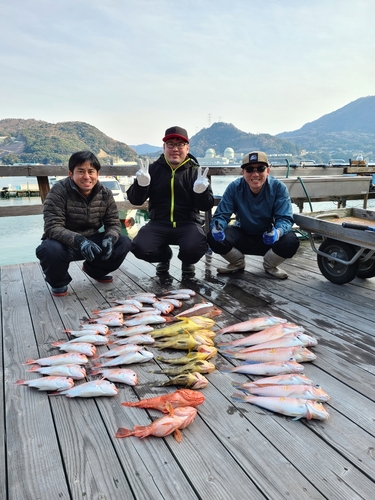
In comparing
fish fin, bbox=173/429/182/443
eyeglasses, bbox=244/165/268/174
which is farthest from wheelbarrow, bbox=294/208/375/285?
fish fin, bbox=173/429/182/443

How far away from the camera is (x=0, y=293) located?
11.8ft

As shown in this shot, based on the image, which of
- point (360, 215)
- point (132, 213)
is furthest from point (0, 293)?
point (132, 213)

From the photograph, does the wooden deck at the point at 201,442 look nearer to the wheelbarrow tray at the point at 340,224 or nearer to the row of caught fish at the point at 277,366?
the row of caught fish at the point at 277,366

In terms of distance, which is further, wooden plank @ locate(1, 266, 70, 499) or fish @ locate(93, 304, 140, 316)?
fish @ locate(93, 304, 140, 316)

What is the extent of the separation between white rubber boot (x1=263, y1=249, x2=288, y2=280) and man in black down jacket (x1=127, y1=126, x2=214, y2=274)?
28.1 inches

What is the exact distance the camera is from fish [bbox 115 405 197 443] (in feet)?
5.25

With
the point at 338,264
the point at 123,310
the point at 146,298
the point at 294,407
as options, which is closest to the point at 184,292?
the point at 146,298

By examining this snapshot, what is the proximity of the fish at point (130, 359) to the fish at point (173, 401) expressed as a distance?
405 millimetres

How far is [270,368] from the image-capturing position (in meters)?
2.07

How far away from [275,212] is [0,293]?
119 inches

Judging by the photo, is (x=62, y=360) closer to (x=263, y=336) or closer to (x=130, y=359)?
(x=130, y=359)

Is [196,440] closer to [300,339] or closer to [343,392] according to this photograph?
[343,392]

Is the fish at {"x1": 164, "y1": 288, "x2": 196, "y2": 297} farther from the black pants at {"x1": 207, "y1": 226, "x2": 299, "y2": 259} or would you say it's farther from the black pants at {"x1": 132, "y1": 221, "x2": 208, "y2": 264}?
the black pants at {"x1": 207, "y1": 226, "x2": 299, "y2": 259}

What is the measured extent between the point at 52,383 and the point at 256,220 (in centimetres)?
268
